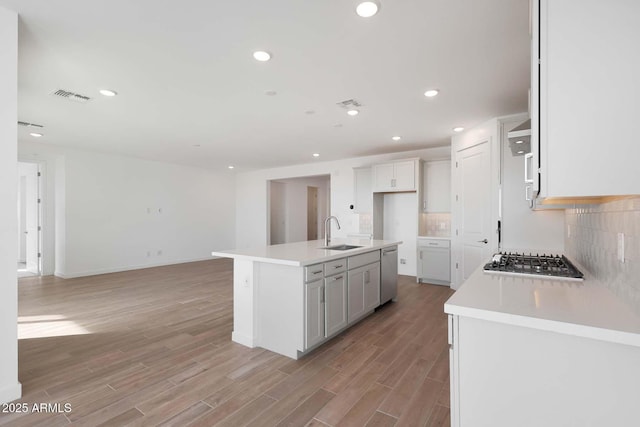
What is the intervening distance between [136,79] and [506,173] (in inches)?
180

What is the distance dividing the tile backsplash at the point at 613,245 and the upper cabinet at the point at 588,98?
14.6 inches

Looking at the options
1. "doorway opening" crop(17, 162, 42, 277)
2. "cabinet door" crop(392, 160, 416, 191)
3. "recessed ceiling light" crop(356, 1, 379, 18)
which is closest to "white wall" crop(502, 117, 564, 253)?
"cabinet door" crop(392, 160, 416, 191)

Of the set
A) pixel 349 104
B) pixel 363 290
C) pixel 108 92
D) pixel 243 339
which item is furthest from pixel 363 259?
pixel 108 92

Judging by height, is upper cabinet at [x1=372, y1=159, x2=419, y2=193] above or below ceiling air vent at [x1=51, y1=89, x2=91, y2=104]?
below

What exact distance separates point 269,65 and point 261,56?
0.59 feet

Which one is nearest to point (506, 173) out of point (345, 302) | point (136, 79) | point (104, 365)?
point (345, 302)

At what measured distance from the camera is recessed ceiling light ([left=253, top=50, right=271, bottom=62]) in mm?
2546

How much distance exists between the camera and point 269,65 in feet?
9.11

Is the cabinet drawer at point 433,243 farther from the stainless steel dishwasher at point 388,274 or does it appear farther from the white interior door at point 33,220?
the white interior door at point 33,220

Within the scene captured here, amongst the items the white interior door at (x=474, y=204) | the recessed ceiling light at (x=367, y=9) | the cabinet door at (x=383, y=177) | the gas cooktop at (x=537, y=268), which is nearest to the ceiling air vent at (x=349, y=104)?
the recessed ceiling light at (x=367, y=9)

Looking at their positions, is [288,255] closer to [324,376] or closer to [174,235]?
[324,376]

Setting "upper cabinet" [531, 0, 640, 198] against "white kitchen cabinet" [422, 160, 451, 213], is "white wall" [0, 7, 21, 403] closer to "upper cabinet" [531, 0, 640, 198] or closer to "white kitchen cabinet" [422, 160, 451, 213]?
"upper cabinet" [531, 0, 640, 198]

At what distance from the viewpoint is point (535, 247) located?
392 cm

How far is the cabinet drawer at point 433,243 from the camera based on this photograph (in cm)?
548
